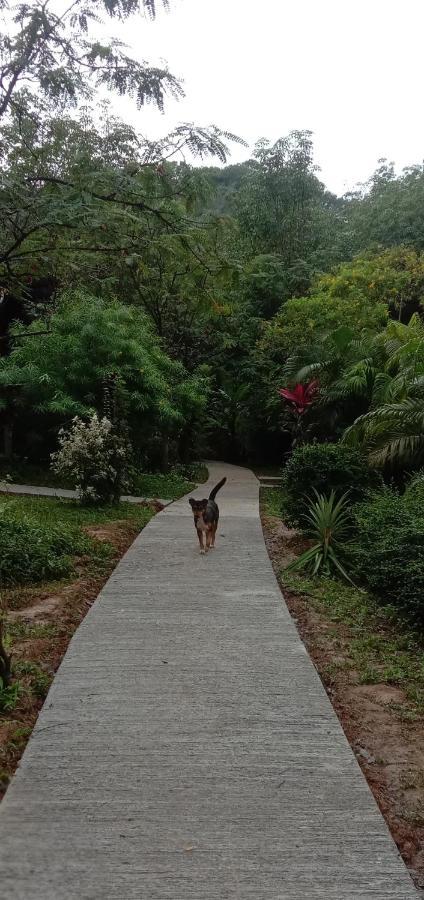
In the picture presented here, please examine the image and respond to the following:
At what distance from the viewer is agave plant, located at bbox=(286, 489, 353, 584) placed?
7324 millimetres

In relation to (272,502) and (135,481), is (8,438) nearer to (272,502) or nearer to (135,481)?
(135,481)

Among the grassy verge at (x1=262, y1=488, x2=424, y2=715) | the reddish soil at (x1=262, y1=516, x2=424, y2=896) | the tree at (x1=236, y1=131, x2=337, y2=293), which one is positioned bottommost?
the grassy verge at (x1=262, y1=488, x2=424, y2=715)

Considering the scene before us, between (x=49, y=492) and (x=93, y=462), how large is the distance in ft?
7.94

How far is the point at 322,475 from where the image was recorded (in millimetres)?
8680

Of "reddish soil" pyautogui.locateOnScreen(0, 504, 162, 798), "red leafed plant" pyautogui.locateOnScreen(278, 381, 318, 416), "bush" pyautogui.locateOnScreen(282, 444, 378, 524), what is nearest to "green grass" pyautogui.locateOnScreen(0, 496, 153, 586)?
"reddish soil" pyautogui.locateOnScreen(0, 504, 162, 798)

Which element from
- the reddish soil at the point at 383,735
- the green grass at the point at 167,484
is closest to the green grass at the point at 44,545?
the reddish soil at the point at 383,735

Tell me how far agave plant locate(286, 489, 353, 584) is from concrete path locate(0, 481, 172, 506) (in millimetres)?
5337

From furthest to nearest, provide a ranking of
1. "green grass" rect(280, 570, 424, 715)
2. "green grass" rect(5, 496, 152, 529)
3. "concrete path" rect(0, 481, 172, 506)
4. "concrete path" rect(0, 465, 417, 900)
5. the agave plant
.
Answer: "concrete path" rect(0, 481, 172, 506)
"green grass" rect(5, 496, 152, 529)
the agave plant
"green grass" rect(280, 570, 424, 715)
"concrete path" rect(0, 465, 417, 900)

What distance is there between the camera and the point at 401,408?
952cm

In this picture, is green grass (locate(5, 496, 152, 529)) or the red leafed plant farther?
the red leafed plant

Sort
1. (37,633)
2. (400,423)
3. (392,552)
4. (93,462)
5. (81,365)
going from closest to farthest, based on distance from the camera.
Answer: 1. (37,633)
2. (392,552)
3. (400,423)
4. (93,462)
5. (81,365)

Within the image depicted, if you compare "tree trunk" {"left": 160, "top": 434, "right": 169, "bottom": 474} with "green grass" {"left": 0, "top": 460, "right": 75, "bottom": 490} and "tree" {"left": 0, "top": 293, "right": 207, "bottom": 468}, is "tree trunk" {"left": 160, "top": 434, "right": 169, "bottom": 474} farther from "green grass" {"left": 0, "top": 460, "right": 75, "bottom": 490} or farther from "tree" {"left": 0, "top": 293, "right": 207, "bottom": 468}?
"green grass" {"left": 0, "top": 460, "right": 75, "bottom": 490}

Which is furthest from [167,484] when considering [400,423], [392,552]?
[392,552]

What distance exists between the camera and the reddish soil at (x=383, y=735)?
2.75 m
